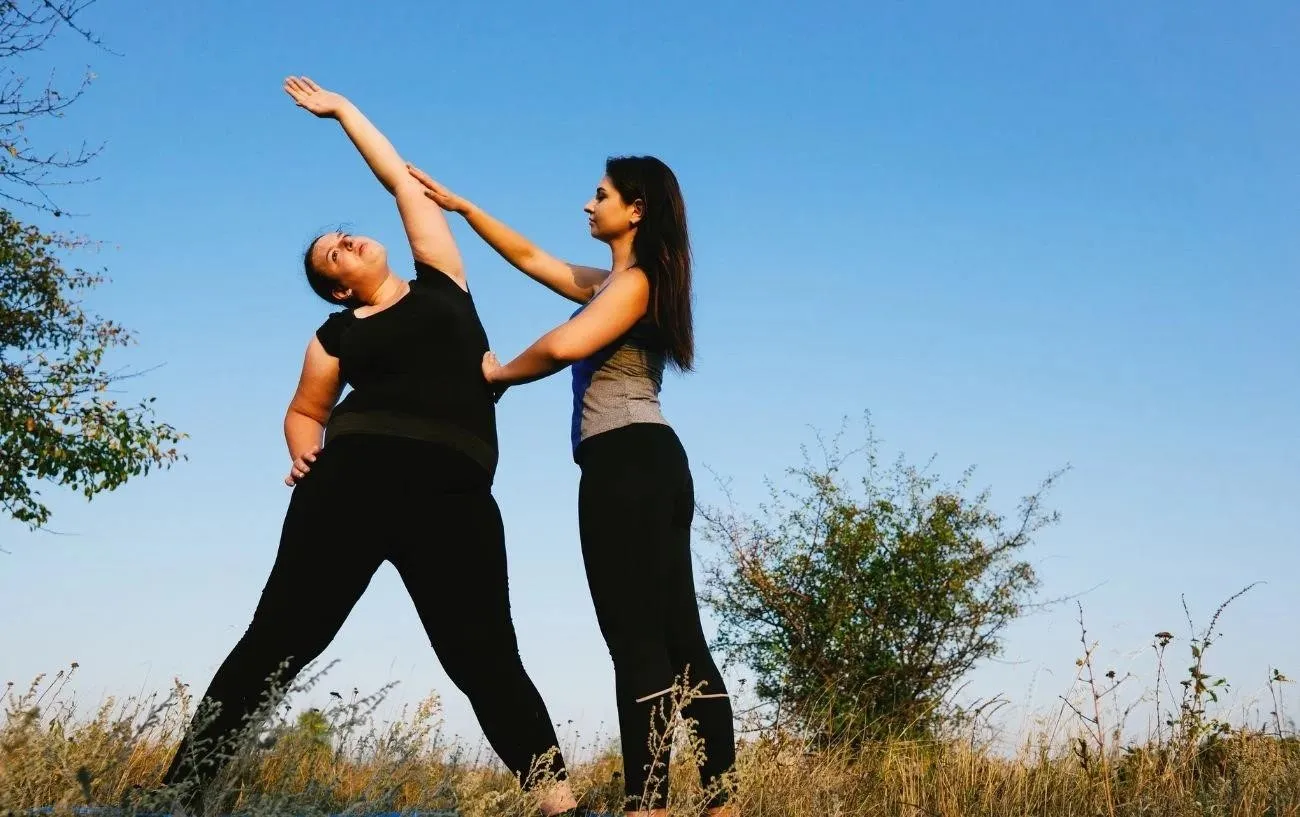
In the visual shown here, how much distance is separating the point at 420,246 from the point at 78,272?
38.8 ft

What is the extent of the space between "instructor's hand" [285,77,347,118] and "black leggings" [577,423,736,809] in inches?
66.4

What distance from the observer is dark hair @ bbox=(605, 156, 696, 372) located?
3801 mm

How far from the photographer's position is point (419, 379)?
387 cm

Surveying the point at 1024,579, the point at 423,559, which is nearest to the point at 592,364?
the point at 423,559

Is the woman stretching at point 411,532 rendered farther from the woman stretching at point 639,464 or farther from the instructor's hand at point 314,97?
the instructor's hand at point 314,97

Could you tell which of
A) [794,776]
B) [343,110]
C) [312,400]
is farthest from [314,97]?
[794,776]

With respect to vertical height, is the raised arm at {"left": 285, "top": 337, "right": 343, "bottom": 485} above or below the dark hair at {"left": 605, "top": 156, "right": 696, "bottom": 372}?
below

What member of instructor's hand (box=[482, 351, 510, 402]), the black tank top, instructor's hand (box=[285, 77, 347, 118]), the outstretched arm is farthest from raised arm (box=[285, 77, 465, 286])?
the outstretched arm

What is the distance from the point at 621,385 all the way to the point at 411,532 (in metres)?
0.85

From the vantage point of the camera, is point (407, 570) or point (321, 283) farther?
point (321, 283)

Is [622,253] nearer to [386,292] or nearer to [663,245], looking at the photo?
[663,245]

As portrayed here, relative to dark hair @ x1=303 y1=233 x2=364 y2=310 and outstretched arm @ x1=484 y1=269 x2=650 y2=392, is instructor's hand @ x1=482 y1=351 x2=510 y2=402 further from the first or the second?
dark hair @ x1=303 y1=233 x2=364 y2=310

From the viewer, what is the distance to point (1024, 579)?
12.6m

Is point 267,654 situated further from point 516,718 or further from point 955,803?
point 955,803
